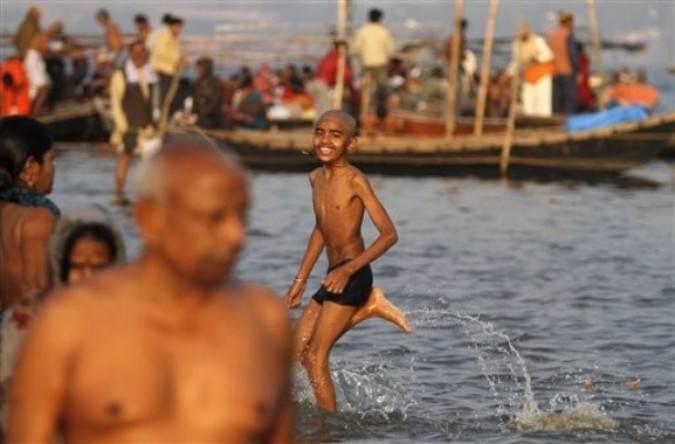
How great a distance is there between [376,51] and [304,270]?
Result: 17739mm

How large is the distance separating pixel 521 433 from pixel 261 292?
571 cm

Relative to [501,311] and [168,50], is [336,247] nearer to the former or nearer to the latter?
[501,311]

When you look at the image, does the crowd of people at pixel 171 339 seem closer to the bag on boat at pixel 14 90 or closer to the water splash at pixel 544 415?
the water splash at pixel 544 415

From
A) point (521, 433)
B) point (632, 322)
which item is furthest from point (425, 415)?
point (632, 322)

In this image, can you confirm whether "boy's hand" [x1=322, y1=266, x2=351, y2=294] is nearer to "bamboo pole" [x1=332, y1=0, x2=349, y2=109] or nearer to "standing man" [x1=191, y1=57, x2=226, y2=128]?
"bamboo pole" [x1=332, y1=0, x2=349, y2=109]

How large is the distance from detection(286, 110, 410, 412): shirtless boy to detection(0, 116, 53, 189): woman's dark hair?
8.85 ft

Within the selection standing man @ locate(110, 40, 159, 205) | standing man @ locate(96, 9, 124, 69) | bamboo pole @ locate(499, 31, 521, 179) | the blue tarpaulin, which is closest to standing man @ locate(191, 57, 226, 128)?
standing man @ locate(96, 9, 124, 69)

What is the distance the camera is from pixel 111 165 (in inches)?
1059

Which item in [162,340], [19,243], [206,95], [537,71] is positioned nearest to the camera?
[162,340]

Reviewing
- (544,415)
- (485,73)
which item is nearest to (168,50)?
(485,73)

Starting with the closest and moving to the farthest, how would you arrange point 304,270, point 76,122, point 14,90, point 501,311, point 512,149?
point 304,270 → point 501,311 → point 14,90 → point 512,149 → point 76,122

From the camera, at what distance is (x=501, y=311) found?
539 inches

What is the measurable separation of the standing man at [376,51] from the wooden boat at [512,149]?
123 centimetres

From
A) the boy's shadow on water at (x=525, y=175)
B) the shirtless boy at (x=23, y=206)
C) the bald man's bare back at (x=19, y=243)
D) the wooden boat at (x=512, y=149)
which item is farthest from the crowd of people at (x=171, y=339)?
the boy's shadow on water at (x=525, y=175)
